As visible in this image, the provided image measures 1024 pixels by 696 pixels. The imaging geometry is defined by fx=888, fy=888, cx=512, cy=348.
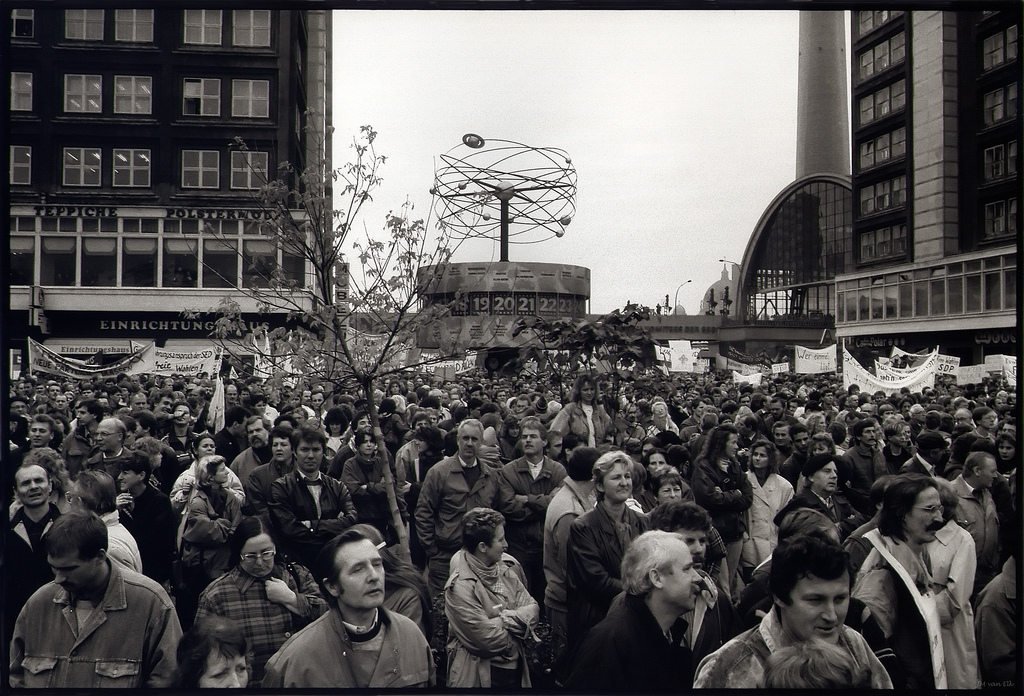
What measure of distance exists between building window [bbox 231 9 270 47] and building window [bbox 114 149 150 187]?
0.99 m

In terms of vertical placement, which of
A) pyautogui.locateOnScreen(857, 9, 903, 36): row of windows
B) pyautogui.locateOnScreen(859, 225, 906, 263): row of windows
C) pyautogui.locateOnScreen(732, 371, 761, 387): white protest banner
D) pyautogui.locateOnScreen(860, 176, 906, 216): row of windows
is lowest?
pyautogui.locateOnScreen(732, 371, 761, 387): white protest banner

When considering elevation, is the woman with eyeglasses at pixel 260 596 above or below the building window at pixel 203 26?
below

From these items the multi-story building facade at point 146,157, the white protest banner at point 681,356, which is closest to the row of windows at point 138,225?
the multi-story building facade at point 146,157

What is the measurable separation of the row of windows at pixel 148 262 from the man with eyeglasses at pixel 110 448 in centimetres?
105

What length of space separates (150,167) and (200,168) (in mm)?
377

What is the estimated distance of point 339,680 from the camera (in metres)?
5.54

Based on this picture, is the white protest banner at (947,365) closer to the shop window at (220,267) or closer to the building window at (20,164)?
the shop window at (220,267)

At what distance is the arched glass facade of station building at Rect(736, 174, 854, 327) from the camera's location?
6402 millimetres

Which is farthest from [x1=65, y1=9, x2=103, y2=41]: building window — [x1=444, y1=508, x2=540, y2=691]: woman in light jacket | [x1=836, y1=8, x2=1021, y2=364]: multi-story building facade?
[x1=836, y1=8, x2=1021, y2=364]: multi-story building facade

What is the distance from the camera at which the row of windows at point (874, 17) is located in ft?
19.6

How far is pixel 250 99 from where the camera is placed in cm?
627

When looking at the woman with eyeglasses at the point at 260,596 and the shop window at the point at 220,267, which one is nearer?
the woman with eyeglasses at the point at 260,596

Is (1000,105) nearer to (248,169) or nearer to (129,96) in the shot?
(248,169)

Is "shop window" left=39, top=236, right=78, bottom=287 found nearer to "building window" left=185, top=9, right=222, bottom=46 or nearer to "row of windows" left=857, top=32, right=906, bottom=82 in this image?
"building window" left=185, top=9, right=222, bottom=46
